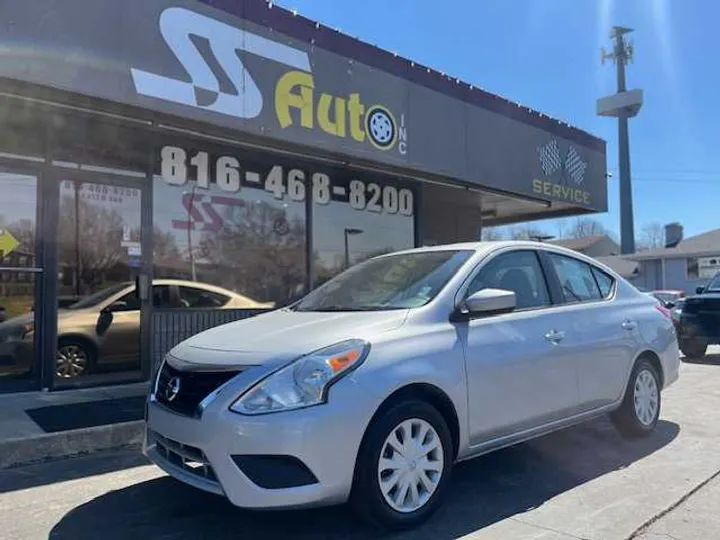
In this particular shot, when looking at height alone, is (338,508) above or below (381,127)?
below

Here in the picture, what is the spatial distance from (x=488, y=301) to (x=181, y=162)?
563 cm

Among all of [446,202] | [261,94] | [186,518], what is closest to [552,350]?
[186,518]

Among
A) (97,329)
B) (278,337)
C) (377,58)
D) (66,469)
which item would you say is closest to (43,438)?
(66,469)

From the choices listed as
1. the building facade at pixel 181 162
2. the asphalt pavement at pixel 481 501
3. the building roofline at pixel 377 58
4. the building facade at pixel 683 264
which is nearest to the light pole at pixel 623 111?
the building facade at pixel 683 264

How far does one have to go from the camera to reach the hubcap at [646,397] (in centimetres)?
565

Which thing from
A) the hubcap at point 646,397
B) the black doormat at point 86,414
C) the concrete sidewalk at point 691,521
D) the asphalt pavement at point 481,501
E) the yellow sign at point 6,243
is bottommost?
the concrete sidewalk at point 691,521

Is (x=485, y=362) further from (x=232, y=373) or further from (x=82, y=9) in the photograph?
(x=82, y=9)

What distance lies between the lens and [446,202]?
13070mm

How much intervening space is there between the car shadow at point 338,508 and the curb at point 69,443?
1.07 m

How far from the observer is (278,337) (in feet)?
12.6

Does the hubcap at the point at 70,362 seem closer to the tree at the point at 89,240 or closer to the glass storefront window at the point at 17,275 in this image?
the glass storefront window at the point at 17,275

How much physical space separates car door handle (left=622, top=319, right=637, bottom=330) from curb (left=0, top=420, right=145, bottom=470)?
4.23 metres

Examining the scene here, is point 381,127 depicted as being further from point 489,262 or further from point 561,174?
point 561,174

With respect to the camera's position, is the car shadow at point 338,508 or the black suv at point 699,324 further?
the black suv at point 699,324
